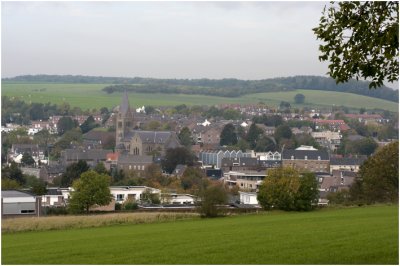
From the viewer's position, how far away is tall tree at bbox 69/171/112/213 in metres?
42.0

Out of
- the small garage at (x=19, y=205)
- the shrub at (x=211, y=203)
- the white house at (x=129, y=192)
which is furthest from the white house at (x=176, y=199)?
the shrub at (x=211, y=203)

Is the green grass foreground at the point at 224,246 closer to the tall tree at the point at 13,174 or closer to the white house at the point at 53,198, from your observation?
the white house at the point at 53,198

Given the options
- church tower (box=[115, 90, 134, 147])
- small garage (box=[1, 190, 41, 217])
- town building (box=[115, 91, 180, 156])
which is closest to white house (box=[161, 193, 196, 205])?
small garage (box=[1, 190, 41, 217])

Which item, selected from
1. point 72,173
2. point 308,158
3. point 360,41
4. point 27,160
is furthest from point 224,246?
point 27,160

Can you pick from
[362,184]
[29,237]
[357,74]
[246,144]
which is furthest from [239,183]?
[357,74]

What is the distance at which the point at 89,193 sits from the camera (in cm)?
4272

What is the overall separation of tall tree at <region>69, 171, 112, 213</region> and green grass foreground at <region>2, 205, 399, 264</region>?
16.8 meters

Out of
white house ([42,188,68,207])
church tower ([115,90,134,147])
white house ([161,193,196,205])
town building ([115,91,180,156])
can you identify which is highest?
church tower ([115,90,134,147])

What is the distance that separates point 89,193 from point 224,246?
84.5 ft

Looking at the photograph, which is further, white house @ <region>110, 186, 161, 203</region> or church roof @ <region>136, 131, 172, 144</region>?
church roof @ <region>136, 131, 172, 144</region>

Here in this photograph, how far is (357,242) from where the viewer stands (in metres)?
16.2

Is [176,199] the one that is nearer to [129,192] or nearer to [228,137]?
[129,192]

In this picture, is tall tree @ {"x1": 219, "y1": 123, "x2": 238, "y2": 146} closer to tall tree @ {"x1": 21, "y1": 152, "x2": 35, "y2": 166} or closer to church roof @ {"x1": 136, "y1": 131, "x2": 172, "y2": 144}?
church roof @ {"x1": 136, "y1": 131, "x2": 172, "y2": 144}

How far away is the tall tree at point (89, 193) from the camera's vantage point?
4200cm
